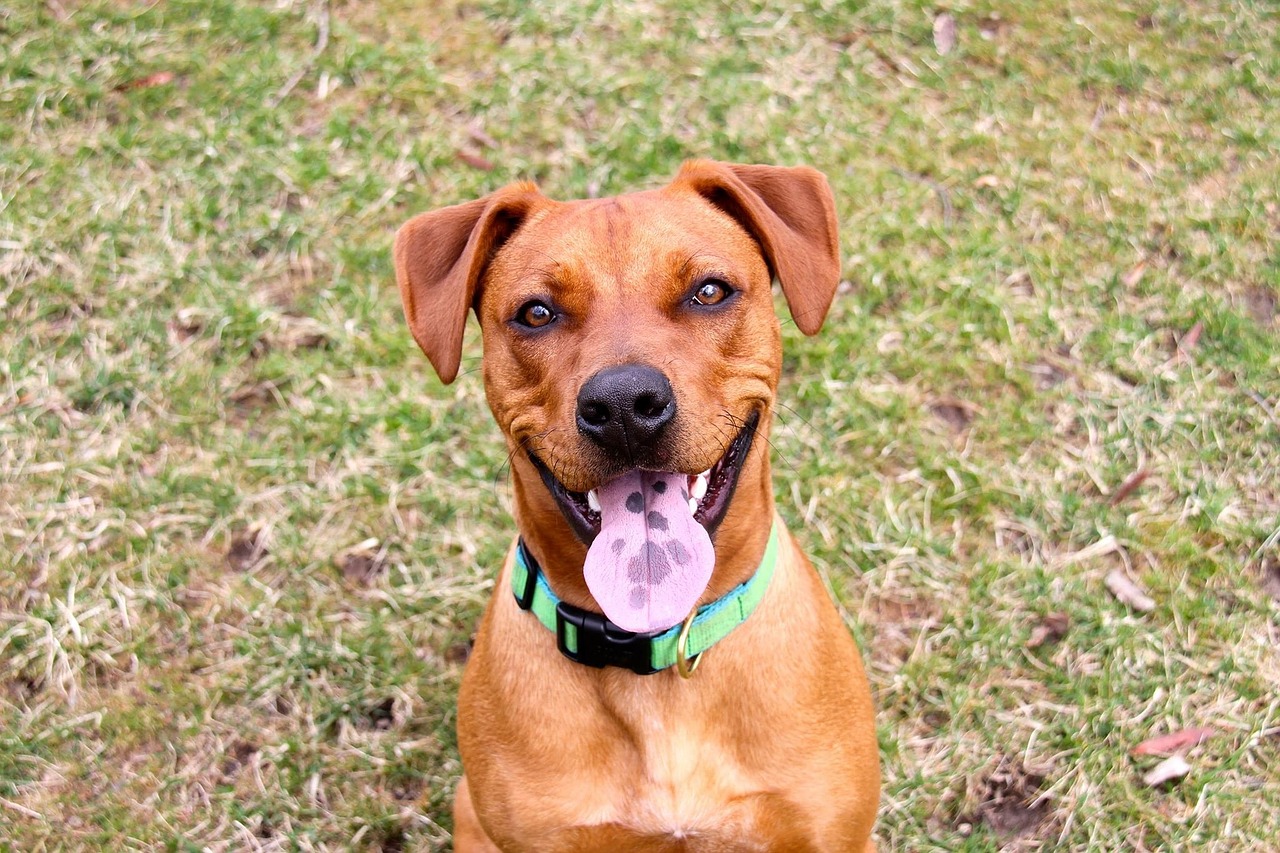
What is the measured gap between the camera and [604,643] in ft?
12.2

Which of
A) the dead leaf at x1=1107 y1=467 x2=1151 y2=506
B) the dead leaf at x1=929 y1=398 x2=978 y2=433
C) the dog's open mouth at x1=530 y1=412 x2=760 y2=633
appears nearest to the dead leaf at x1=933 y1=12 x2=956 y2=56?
the dead leaf at x1=929 y1=398 x2=978 y2=433

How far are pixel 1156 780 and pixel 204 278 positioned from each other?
541 centimetres

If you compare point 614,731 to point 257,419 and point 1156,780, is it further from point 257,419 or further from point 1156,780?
point 257,419

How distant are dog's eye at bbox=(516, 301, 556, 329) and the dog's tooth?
2.31ft

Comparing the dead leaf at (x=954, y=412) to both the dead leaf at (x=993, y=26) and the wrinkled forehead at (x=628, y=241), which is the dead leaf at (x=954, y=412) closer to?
the wrinkled forehead at (x=628, y=241)

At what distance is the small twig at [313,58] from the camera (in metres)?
7.42

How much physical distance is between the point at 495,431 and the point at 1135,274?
360 centimetres

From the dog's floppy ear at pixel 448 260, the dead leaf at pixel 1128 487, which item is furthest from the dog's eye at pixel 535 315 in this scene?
the dead leaf at pixel 1128 487

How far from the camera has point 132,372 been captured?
6.41 meters

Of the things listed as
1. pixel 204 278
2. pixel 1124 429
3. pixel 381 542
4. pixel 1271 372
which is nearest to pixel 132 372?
pixel 204 278

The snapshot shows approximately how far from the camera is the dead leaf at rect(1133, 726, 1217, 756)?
508 cm

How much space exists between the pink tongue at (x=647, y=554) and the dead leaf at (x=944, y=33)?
16.4ft

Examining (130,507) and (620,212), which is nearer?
(620,212)

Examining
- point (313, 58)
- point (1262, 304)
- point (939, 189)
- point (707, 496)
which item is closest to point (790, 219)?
point (707, 496)
